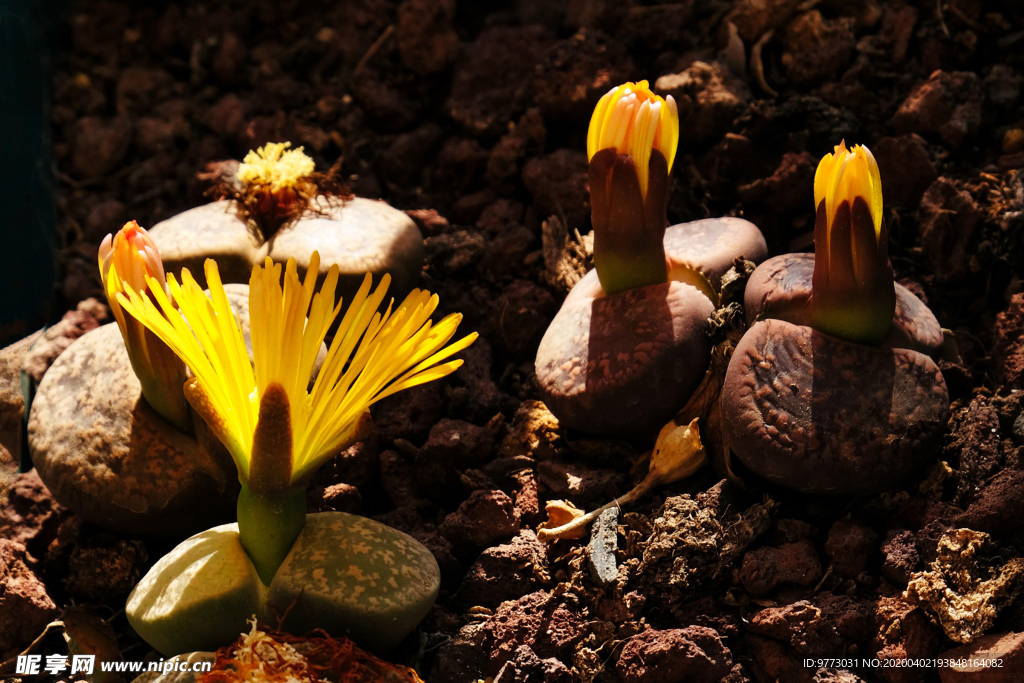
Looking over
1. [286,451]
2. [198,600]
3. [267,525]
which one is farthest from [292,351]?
[198,600]

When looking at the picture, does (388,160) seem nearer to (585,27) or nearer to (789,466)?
(585,27)

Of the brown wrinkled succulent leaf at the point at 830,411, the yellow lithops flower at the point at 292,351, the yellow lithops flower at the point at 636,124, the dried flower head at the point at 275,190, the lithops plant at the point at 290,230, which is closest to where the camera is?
the yellow lithops flower at the point at 292,351

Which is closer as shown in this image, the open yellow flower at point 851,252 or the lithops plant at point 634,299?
the open yellow flower at point 851,252

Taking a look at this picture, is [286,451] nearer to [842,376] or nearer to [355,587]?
[355,587]

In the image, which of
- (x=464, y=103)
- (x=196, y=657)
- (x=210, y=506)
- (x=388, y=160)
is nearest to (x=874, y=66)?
(x=464, y=103)

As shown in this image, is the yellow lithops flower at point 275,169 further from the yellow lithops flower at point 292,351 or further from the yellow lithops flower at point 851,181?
the yellow lithops flower at point 851,181

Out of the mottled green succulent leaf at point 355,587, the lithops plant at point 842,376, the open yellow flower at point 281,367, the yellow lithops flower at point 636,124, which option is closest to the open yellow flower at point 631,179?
the yellow lithops flower at point 636,124

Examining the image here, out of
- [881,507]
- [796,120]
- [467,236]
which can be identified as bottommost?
[881,507]
